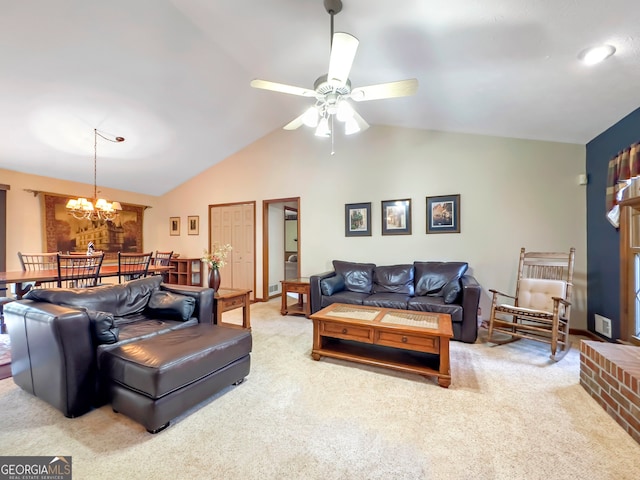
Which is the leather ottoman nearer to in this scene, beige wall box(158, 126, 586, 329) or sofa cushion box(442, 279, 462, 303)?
sofa cushion box(442, 279, 462, 303)

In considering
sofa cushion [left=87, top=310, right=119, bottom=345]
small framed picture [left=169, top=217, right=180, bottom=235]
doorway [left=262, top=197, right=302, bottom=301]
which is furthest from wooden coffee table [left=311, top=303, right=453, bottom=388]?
small framed picture [left=169, top=217, right=180, bottom=235]

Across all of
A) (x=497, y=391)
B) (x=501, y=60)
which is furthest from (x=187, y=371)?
(x=501, y=60)

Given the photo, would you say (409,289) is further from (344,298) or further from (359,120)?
(359,120)

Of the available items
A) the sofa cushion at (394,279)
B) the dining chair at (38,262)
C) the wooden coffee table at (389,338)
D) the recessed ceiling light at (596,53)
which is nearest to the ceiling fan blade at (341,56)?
the recessed ceiling light at (596,53)

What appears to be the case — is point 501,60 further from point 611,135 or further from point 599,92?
point 611,135

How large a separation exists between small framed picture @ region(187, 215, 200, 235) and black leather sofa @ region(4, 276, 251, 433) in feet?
13.0

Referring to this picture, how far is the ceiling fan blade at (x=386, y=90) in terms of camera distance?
196cm

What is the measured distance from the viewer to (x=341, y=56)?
175cm

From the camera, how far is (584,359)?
2182 mm

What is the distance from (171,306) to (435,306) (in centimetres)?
285

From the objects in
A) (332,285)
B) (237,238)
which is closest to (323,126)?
(332,285)

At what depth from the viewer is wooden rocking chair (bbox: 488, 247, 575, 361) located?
9.37ft

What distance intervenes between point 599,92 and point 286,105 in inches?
149

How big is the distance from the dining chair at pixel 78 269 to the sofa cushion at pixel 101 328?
181 centimetres
